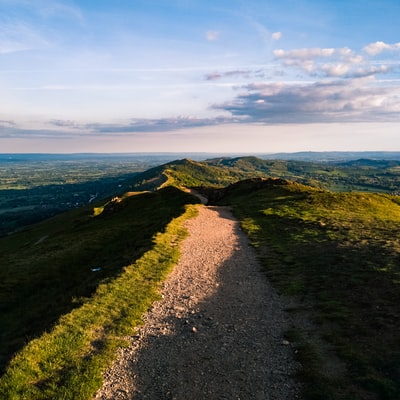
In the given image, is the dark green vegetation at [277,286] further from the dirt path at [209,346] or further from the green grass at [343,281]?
the dirt path at [209,346]

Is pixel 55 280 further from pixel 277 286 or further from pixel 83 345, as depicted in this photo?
pixel 277 286

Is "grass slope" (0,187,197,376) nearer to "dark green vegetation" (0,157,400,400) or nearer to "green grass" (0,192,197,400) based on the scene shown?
"dark green vegetation" (0,157,400,400)

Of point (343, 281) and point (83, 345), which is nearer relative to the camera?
point (83, 345)

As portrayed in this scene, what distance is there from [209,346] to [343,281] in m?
12.3

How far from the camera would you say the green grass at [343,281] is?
42.7 feet

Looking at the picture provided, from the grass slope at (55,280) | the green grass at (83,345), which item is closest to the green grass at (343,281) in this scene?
the green grass at (83,345)

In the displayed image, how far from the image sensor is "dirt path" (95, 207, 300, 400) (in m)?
12.7

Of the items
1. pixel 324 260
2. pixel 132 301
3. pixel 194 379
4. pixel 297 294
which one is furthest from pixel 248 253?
pixel 194 379

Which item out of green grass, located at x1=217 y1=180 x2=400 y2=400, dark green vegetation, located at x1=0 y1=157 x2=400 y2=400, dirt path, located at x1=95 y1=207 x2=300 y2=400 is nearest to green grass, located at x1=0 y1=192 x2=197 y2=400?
dark green vegetation, located at x1=0 y1=157 x2=400 y2=400

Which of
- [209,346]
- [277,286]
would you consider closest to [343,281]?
[277,286]

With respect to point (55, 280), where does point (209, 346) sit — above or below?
above

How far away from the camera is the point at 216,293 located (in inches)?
888

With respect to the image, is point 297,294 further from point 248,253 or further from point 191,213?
point 191,213

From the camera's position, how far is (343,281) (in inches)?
915
